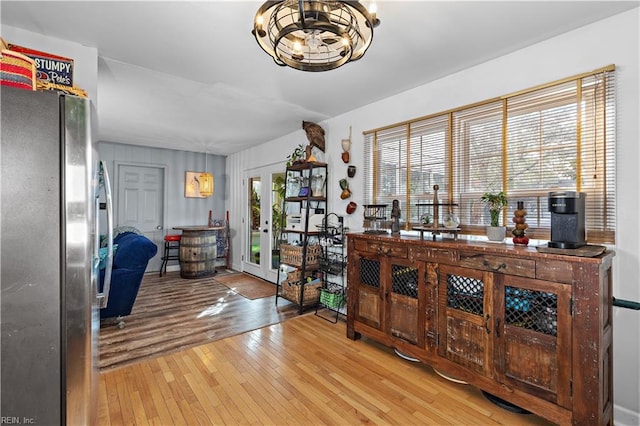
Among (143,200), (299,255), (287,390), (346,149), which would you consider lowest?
(287,390)

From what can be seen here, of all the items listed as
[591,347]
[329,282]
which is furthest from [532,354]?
[329,282]

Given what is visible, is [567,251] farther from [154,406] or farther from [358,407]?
[154,406]

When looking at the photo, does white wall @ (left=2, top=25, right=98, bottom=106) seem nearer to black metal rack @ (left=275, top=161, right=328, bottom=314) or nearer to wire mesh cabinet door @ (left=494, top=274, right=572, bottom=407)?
black metal rack @ (left=275, top=161, right=328, bottom=314)

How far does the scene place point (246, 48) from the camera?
2256mm

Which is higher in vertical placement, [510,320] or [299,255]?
[299,255]

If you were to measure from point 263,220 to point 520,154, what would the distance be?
A: 13.7 feet

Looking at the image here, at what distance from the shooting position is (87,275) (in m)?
1.35

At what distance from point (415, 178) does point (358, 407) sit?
2011mm

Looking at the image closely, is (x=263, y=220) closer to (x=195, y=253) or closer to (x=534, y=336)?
(x=195, y=253)

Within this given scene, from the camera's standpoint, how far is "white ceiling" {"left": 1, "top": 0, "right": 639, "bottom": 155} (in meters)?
1.83

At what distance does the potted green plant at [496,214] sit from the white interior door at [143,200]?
5828 mm

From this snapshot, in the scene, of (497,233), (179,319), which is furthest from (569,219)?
(179,319)

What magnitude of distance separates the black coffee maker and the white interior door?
6222 millimetres

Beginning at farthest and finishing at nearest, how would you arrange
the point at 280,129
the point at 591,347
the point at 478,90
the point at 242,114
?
the point at 280,129, the point at 242,114, the point at 478,90, the point at 591,347
